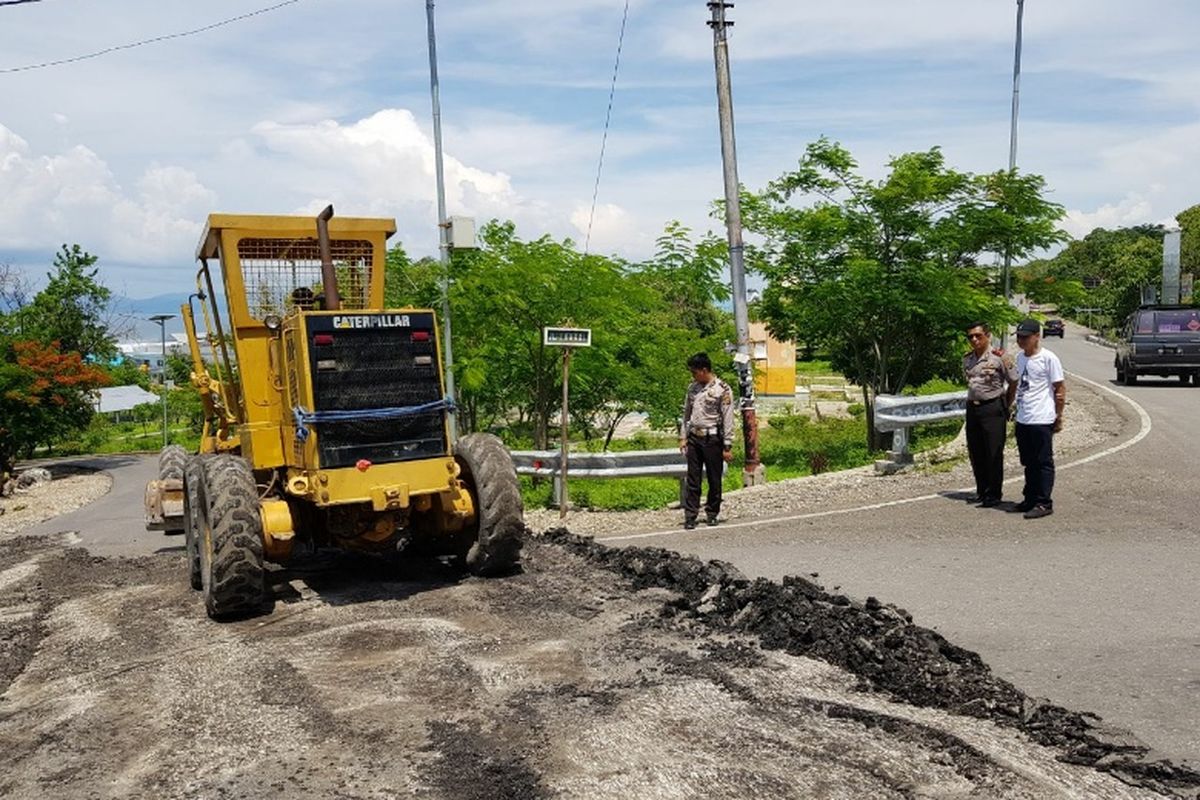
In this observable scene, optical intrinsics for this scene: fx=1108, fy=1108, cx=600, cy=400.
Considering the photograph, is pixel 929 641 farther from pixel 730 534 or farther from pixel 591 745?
pixel 730 534

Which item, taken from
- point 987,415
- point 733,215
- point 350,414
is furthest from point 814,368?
point 350,414

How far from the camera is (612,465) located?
13.5 m

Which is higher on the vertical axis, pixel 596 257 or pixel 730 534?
pixel 596 257

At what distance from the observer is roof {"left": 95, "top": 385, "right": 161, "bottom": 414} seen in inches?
2334

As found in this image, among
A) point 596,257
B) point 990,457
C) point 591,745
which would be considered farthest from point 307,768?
point 596,257

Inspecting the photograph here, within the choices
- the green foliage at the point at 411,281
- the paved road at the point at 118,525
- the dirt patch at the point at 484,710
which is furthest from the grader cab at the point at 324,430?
the green foliage at the point at 411,281

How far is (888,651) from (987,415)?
5499 mm

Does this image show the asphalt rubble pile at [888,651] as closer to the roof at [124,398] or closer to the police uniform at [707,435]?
the police uniform at [707,435]

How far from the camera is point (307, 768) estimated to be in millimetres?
5203

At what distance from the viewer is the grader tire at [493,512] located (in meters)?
9.23

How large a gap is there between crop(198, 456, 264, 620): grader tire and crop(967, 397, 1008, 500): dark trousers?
698cm

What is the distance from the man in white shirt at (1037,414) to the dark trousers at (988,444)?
10.3 inches

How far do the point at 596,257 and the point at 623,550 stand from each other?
8665 mm

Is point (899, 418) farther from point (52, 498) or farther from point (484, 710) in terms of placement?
point (52, 498)
